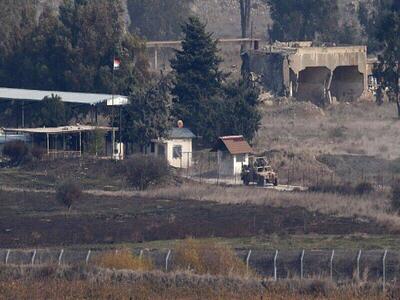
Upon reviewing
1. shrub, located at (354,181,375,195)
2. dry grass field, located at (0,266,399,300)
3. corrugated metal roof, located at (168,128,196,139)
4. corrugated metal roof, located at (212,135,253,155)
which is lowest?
dry grass field, located at (0,266,399,300)

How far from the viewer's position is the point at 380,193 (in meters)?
58.4

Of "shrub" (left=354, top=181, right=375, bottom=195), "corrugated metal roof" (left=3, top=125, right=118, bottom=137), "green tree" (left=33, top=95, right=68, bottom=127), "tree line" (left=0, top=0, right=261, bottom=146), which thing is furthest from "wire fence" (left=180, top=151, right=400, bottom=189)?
"green tree" (left=33, top=95, right=68, bottom=127)

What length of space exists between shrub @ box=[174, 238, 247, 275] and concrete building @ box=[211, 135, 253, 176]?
27.8 m

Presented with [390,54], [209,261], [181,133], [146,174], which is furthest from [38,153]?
[209,261]

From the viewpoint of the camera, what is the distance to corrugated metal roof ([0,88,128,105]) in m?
75.5

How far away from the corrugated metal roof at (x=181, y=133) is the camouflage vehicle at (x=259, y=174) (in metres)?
7.51

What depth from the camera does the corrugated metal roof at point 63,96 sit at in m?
75.5

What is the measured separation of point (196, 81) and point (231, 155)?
11918 millimetres

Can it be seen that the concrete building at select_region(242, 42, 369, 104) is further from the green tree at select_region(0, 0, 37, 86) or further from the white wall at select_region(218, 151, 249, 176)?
the white wall at select_region(218, 151, 249, 176)

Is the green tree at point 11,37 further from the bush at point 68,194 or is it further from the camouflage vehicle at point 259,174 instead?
the bush at point 68,194

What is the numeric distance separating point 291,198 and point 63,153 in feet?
58.3

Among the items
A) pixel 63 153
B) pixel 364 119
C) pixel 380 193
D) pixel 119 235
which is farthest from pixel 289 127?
pixel 119 235

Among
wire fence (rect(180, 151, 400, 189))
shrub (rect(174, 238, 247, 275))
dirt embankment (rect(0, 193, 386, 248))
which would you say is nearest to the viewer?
shrub (rect(174, 238, 247, 275))

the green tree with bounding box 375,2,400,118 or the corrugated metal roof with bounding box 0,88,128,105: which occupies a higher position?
the green tree with bounding box 375,2,400,118
